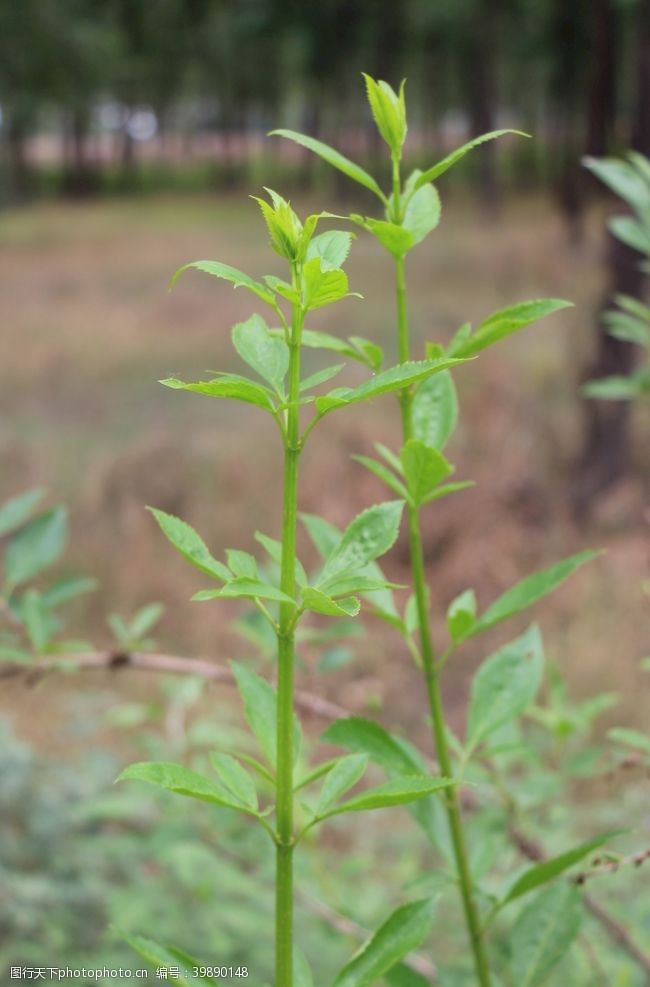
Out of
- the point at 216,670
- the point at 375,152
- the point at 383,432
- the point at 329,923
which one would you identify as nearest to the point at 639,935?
the point at 329,923

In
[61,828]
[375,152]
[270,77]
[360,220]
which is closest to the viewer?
[360,220]

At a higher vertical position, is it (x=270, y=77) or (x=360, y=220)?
(x=270, y=77)

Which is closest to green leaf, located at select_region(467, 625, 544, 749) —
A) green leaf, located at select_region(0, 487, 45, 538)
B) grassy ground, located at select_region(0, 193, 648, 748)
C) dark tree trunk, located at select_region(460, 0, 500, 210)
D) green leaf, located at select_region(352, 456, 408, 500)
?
green leaf, located at select_region(352, 456, 408, 500)

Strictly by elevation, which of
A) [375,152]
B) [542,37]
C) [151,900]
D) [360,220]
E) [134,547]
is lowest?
[134,547]

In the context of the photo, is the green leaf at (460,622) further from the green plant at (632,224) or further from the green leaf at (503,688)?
the green plant at (632,224)

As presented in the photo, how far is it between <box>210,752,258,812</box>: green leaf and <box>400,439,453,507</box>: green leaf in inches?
4.3

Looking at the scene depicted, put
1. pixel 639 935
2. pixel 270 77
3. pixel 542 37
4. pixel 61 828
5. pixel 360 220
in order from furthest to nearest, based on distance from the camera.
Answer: pixel 270 77
pixel 542 37
pixel 61 828
pixel 639 935
pixel 360 220

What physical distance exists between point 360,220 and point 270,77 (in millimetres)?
7011

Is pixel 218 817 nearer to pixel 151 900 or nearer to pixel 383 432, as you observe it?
pixel 151 900

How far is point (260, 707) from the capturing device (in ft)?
1.15

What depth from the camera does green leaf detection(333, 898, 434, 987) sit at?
311mm

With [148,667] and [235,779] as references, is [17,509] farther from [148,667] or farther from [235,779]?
[235,779]

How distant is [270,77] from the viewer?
6.77m

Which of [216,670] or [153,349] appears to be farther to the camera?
[153,349]
